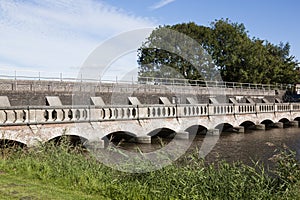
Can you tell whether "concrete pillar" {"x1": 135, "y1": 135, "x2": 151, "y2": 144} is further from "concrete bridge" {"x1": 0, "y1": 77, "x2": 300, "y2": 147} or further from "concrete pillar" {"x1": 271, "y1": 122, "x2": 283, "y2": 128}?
"concrete pillar" {"x1": 271, "y1": 122, "x2": 283, "y2": 128}

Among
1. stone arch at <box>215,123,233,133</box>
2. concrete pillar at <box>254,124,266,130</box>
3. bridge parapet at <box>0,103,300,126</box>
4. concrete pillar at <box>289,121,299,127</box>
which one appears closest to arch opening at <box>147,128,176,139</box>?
bridge parapet at <box>0,103,300,126</box>

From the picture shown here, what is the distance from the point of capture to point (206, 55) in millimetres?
46781

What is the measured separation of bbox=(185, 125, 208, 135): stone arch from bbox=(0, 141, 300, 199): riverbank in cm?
1997

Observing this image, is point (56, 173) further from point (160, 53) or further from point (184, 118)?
point (160, 53)

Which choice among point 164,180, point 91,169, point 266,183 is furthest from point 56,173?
point 266,183

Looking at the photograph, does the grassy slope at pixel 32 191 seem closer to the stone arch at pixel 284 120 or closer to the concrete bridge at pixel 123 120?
the concrete bridge at pixel 123 120

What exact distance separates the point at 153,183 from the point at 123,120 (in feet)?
45.4

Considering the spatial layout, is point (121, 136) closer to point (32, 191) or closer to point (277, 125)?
point (32, 191)

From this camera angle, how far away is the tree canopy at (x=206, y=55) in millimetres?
45219

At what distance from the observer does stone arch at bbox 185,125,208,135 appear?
28441 millimetres

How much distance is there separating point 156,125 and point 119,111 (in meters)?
3.37

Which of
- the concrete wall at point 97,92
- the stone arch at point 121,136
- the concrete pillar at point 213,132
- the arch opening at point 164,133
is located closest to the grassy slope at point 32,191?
the concrete wall at point 97,92

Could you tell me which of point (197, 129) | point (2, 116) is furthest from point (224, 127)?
point (2, 116)

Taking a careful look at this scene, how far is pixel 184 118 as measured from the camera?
2558 cm
